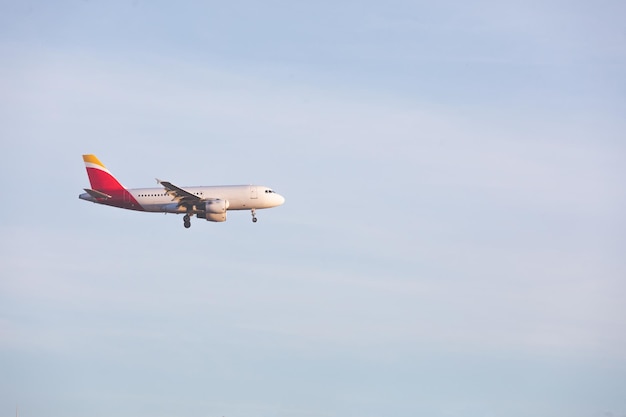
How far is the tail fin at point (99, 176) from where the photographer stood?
135 metres

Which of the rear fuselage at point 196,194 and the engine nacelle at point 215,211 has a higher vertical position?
the rear fuselage at point 196,194

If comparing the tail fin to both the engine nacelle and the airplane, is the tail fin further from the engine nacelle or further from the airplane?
the engine nacelle

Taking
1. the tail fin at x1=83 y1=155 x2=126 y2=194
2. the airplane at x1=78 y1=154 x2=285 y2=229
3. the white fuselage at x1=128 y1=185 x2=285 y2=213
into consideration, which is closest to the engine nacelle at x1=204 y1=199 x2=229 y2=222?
the airplane at x1=78 y1=154 x2=285 y2=229

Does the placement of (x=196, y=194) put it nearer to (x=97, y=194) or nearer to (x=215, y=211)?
(x=215, y=211)

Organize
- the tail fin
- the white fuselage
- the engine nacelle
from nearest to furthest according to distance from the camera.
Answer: the engine nacelle
the white fuselage
the tail fin

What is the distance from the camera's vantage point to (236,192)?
130750 mm

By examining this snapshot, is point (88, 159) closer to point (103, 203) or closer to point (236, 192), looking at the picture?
point (103, 203)

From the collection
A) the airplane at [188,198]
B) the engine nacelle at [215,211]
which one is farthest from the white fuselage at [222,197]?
the engine nacelle at [215,211]

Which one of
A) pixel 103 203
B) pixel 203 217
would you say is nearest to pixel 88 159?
pixel 103 203

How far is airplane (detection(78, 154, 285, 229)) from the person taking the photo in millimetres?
129000

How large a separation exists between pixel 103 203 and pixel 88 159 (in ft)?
28.0

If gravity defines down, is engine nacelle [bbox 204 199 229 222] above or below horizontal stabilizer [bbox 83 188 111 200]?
below

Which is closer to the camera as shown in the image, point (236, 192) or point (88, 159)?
point (236, 192)

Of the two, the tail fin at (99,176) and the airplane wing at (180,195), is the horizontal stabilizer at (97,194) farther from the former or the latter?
the airplane wing at (180,195)
